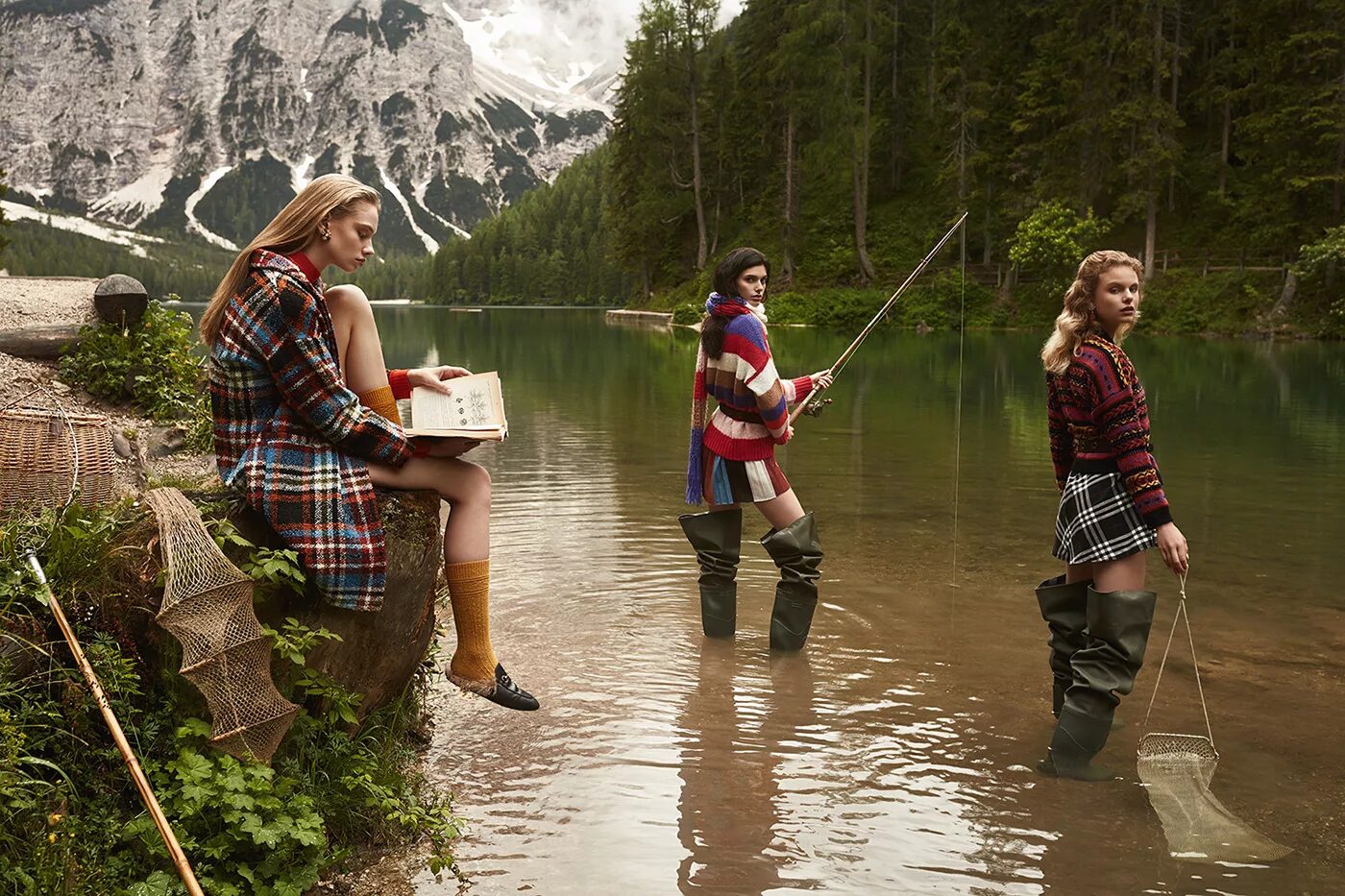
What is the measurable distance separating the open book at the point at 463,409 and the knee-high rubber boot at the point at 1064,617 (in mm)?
2702

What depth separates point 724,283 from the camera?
645 centimetres

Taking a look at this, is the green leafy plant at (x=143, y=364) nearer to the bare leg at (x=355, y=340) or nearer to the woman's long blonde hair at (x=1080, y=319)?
the bare leg at (x=355, y=340)

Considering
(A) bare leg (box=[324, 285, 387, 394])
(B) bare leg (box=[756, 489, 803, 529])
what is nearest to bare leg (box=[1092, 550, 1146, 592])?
(B) bare leg (box=[756, 489, 803, 529])

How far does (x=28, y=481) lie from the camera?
4188mm

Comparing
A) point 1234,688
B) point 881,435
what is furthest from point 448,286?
point 1234,688

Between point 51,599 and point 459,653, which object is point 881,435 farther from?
point 51,599

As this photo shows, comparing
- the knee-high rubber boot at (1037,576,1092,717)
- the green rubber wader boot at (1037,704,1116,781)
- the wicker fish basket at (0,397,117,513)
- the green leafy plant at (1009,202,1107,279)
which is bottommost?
the green rubber wader boot at (1037,704,1116,781)

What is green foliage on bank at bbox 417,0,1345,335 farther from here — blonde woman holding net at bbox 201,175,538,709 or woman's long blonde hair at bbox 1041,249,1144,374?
blonde woman holding net at bbox 201,175,538,709

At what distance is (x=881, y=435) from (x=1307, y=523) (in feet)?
22.4

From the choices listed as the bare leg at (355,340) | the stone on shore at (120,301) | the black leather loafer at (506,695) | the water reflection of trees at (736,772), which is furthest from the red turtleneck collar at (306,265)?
the stone on shore at (120,301)

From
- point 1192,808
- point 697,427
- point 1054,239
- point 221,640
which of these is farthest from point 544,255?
point 221,640

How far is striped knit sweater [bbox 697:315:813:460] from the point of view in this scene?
6348 millimetres

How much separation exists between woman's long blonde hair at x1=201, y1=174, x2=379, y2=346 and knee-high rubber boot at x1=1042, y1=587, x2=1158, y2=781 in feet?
11.6

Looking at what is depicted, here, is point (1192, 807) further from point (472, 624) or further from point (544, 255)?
point (544, 255)
